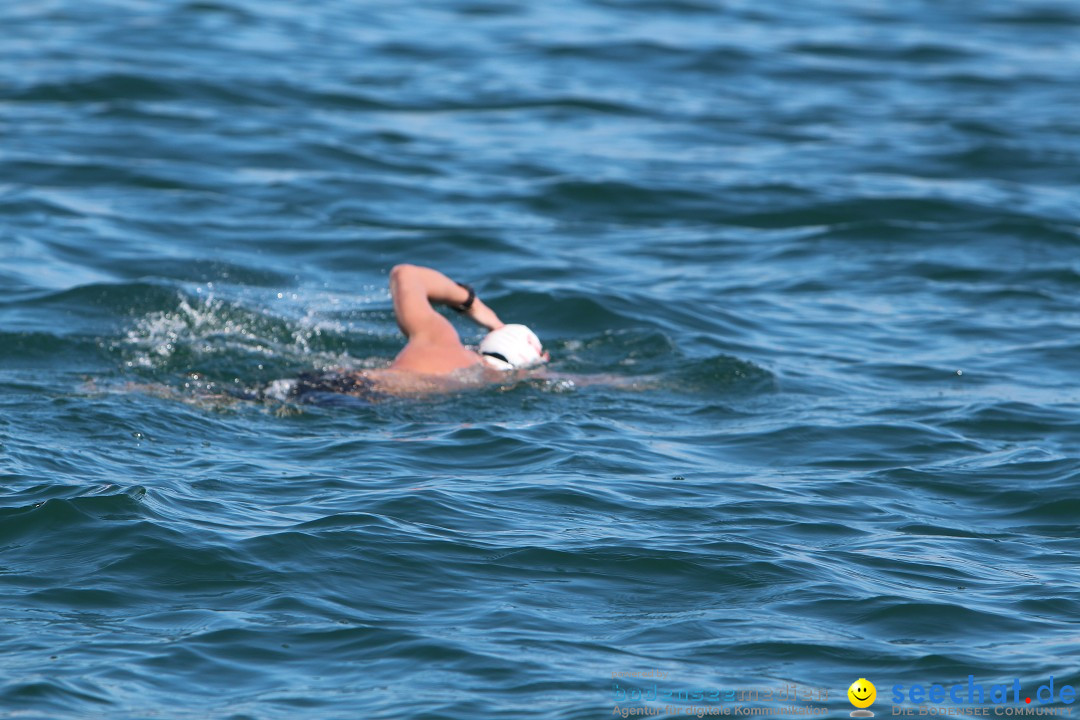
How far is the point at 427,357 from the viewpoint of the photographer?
420 inches

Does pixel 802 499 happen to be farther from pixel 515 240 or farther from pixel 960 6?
pixel 960 6

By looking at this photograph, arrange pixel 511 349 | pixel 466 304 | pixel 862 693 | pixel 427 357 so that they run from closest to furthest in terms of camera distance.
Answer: pixel 862 693, pixel 427 357, pixel 511 349, pixel 466 304

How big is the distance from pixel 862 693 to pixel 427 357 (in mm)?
4853

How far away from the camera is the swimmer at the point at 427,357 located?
1055 cm

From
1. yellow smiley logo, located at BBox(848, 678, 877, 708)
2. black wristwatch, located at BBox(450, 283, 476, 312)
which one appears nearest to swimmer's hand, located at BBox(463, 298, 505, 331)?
black wristwatch, located at BBox(450, 283, 476, 312)

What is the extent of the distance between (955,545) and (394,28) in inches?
830

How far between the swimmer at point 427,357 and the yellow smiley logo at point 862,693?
462 cm

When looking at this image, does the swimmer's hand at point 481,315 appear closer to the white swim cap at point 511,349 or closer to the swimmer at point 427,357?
the swimmer at point 427,357

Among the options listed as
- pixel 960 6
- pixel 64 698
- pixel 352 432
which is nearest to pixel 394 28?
pixel 960 6

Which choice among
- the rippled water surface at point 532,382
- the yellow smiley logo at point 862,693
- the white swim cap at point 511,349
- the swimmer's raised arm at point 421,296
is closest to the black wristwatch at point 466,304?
the swimmer's raised arm at point 421,296

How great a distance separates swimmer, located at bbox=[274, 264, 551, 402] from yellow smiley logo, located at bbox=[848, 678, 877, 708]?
4620 mm

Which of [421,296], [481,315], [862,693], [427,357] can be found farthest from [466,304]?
[862,693]

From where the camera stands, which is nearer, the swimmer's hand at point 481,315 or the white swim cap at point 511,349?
the white swim cap at point 511,349

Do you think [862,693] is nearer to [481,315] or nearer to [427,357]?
[427,357]
